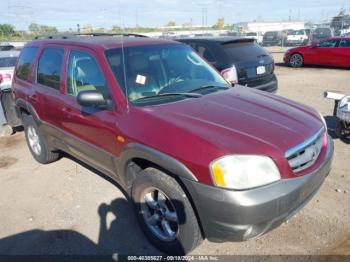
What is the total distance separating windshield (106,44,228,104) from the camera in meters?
3.32

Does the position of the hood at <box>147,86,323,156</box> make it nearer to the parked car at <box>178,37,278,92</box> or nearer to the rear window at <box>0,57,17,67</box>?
the parked car at <box>178,37,278,92</box>

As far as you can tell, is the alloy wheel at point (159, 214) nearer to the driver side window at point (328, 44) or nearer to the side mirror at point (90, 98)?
the side mirror at point (90, 98)

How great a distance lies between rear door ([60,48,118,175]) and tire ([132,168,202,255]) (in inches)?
20.8

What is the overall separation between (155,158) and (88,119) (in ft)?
3.76

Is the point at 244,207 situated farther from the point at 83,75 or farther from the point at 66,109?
the point at 66,109

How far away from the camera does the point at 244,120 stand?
2.95 meters

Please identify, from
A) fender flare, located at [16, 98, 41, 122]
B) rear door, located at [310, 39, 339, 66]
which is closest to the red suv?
fender flare, located at [16, 98, 41, 122]

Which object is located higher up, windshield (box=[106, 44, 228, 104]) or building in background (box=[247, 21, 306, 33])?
building in background (box=[247, 21, 306, 33])

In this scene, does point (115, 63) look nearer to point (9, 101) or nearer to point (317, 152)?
point (317, 152)

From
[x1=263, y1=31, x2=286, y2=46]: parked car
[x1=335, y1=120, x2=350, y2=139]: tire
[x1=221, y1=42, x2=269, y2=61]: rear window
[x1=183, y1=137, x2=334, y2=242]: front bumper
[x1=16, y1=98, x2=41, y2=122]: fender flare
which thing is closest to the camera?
[x1=183, y1=137, x2=334, y2=242]: front bumper


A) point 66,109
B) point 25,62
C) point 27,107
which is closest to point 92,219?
point 66,109

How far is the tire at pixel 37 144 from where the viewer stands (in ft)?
16.2

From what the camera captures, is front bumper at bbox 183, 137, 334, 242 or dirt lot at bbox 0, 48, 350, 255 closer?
front bumper at bbox 183, 137, 334, 242

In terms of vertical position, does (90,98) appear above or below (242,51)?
below
